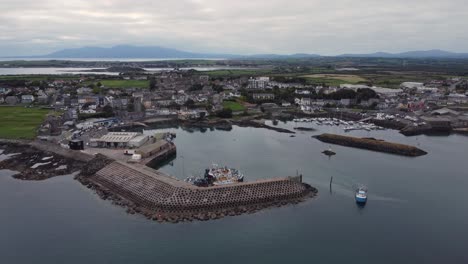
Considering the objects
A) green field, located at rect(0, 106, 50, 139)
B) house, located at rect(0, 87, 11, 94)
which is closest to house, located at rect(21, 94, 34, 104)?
green field, located at rect(0, 106, 50, 139)

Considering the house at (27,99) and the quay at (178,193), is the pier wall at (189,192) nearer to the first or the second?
the quay at (178,193)

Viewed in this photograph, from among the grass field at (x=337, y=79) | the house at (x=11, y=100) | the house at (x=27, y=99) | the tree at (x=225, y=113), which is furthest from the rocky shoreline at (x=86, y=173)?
the grass field at (x=337, y=79)

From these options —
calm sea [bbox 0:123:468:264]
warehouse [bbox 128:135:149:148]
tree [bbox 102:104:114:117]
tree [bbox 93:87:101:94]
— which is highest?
tree [bbox 93:87:101:94]

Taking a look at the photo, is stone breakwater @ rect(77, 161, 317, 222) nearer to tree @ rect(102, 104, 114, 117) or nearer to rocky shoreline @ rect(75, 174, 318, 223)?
rocky shoreline @ rect(75, 174, 318, 223)

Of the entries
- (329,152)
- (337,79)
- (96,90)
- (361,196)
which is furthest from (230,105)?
(337,79)

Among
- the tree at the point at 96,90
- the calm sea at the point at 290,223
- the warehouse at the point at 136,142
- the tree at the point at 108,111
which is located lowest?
the calm sea at the point at 290,223

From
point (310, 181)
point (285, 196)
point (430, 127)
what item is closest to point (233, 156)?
point (310, 181)

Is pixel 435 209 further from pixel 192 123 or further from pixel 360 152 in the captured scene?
pixel 192 123
